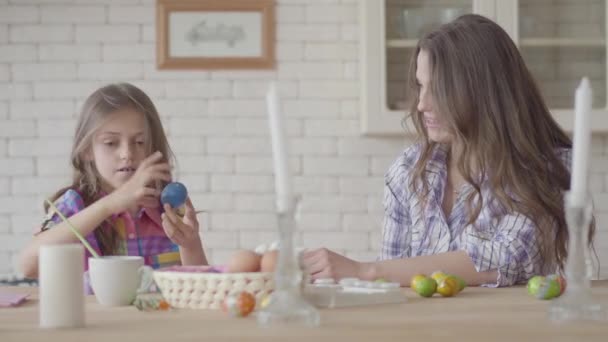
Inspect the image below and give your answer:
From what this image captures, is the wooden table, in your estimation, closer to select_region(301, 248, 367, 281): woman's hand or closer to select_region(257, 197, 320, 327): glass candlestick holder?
select_region(257, 197, 320, 327): glass candlestick holder

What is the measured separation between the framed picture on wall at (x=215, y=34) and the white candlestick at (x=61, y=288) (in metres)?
2.69

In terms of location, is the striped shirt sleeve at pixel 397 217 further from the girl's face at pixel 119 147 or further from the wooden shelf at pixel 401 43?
the wooden shelf at pixel 401 43

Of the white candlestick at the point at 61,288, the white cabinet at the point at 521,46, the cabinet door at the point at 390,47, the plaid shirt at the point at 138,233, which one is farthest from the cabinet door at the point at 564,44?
the white candlestick at the point at 61,288

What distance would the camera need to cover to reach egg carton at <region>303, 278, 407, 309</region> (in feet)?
5.21

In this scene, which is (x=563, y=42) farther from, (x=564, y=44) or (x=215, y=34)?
(x=215, y=34)

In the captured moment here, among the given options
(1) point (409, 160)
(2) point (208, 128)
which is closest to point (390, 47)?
(2) point (208, 128)

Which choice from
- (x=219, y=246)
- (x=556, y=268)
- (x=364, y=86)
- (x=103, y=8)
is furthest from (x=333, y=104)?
(x=556, y=268)

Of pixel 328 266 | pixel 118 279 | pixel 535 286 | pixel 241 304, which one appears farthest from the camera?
pixel 328 266

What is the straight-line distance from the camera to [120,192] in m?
2.42

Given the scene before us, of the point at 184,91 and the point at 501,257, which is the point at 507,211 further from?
the point at 184,91

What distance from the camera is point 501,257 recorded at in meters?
2.14

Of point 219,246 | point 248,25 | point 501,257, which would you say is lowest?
point 219,246

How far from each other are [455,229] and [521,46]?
1621mm

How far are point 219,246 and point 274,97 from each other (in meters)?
2.77
